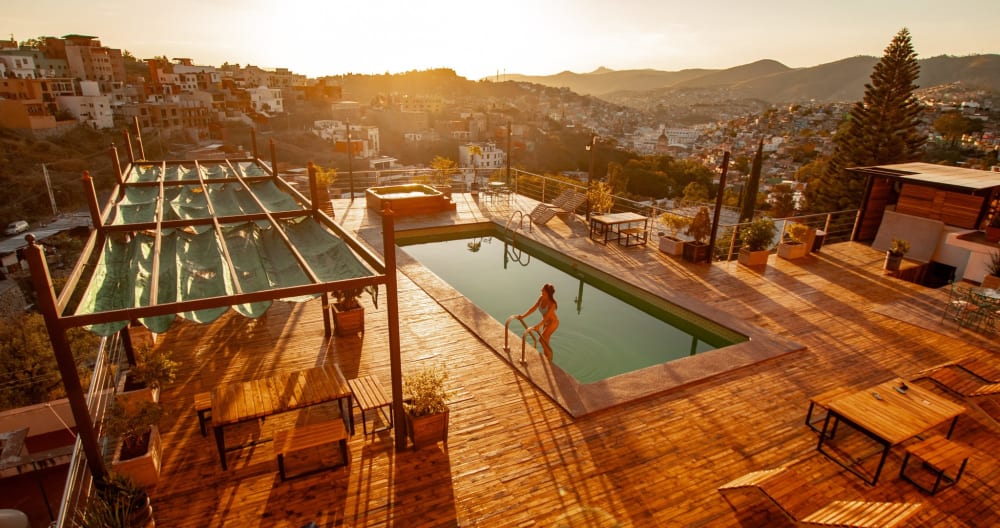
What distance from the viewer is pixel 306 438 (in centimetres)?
394

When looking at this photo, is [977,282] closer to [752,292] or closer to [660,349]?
[752,292]

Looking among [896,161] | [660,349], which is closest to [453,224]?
[660,349]

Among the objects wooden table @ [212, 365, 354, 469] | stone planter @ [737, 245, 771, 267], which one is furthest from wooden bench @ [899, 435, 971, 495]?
stone planter @ [737, 245, 771, 267]

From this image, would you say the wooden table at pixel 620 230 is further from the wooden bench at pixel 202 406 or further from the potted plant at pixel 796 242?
the wooden bench at pixel 202 406

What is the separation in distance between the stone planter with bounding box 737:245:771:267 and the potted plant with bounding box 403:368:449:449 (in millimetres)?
7426

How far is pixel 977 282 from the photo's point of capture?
28.8 ft

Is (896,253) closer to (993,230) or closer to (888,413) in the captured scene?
(993,230)

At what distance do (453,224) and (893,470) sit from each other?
961cm

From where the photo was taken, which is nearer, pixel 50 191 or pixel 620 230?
pixel 620 230

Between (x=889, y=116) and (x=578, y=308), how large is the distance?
62.4ft

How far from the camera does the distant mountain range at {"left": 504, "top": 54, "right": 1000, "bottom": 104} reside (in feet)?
262

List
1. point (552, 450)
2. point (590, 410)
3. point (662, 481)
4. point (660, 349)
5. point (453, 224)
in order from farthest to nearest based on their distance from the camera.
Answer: point (453, 224) → point (660, 349) → point (590, 410) → point (552, 450) → point (662, 481)

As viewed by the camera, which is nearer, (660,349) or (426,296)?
(660,349)

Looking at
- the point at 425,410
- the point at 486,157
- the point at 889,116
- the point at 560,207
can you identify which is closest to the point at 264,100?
the point at 486,157
